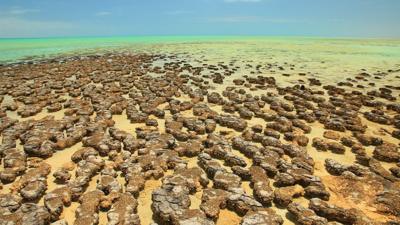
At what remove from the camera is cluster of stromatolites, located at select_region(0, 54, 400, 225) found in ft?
17.3

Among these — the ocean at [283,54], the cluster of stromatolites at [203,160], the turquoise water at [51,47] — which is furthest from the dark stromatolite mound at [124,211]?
the turquoise water at [51,47]

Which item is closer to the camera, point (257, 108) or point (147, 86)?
point (257, 108)

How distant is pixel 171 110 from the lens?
10984mm

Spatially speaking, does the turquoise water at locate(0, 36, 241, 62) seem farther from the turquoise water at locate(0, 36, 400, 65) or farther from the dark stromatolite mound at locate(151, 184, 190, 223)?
the dark stromatolite mound at locate(151, 184, 190, 223)

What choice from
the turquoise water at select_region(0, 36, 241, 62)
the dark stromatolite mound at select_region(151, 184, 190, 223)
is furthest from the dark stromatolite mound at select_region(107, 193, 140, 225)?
the turquoise water at select_region(0, 36, 241, 62)

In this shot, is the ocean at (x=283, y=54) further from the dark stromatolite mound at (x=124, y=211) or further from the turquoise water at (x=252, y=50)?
the dark stromatolite mound at (x=124, y=211)

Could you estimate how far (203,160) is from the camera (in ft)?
23.0

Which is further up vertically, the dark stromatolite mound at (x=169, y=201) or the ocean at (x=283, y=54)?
the ocean at (x=283, y=54)

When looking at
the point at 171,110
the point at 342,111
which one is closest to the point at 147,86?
the point at 171,110

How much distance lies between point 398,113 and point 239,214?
27.6ft

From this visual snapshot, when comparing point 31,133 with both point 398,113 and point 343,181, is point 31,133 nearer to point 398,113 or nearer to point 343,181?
point 343,181

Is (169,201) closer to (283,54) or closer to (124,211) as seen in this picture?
(124,211)

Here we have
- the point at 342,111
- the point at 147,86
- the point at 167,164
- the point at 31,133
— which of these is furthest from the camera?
the point at 147,86

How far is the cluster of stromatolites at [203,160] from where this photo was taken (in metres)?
5.28
